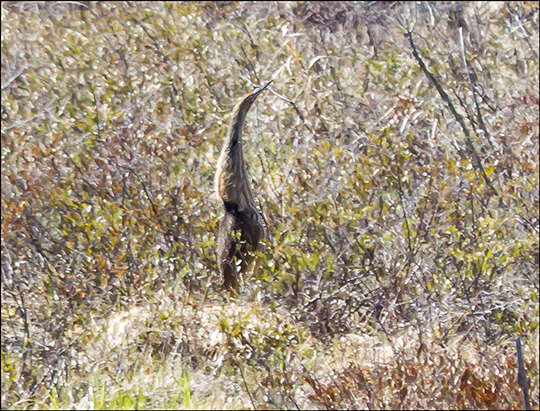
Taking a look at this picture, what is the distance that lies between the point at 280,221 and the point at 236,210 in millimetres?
958

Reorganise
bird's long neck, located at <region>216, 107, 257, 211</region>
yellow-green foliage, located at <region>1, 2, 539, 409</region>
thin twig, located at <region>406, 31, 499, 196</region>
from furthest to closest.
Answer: thin twig, located at <region>406, 31, 499, 196</region> → yellow-green foliage, located at <region>1, 2, 539, 409</region> → bird's long neck, located at <region>216, 107, 257, 211</region>

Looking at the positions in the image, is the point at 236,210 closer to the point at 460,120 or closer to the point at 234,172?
the point at 234,172

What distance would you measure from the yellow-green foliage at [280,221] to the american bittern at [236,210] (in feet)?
0.59

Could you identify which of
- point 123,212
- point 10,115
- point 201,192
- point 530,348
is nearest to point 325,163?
point 201,192

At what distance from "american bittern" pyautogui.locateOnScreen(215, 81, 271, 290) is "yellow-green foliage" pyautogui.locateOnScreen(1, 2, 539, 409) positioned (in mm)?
180

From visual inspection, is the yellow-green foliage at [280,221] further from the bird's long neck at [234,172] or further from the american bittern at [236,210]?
the bird's long neck at [234,172]

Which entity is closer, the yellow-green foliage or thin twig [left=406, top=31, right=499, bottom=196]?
the yellow-green foliage

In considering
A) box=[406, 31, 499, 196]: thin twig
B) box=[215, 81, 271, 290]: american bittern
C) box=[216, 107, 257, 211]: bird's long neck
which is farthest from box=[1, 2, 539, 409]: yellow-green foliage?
box=[216, 107, 257, 211]: bird's long neck

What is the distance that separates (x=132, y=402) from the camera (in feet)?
13.6

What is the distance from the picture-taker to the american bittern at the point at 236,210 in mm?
4055

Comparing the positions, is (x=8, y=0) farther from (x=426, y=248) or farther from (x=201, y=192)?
(x=426, y=248)

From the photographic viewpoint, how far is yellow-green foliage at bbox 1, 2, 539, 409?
4398 millimetres

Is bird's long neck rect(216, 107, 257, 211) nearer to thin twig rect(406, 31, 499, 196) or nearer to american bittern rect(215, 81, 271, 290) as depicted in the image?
american bittern rect(215, 81, 271, 290)

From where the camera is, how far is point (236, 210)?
4.40m
